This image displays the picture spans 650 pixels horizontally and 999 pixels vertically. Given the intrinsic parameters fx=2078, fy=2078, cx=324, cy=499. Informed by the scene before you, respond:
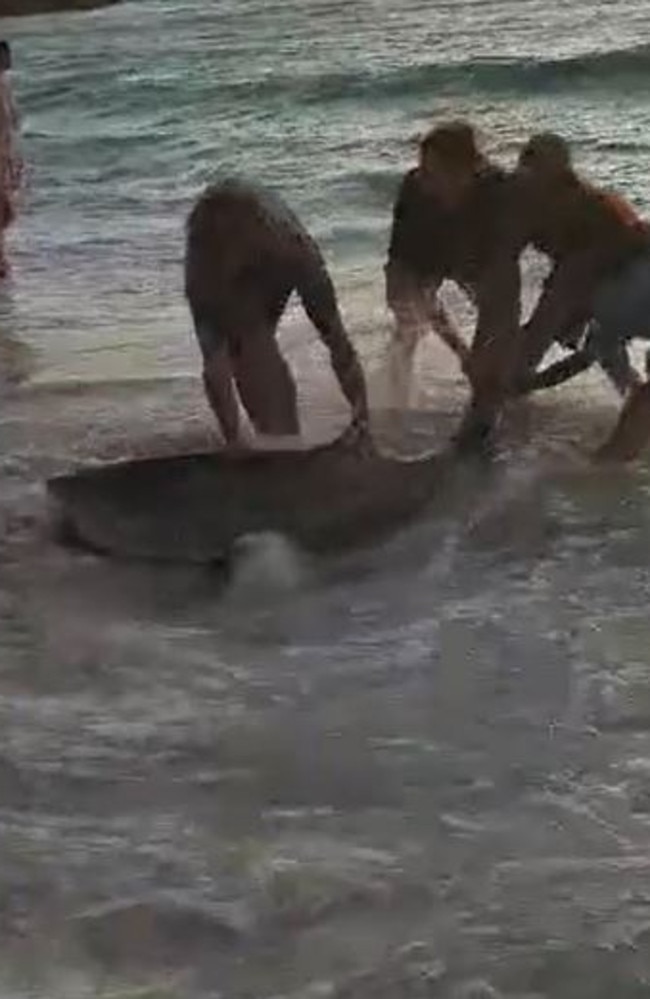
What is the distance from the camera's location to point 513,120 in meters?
2.75

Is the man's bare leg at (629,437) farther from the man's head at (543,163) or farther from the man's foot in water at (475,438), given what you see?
the man's head at (543,163)

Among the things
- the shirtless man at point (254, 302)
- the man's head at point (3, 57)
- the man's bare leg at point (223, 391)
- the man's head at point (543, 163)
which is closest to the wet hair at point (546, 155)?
the man's head at point (543, 163)

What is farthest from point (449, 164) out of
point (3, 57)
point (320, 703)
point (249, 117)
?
point (249, 117)

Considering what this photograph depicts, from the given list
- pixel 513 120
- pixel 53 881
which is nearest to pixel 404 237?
pixel 53 881

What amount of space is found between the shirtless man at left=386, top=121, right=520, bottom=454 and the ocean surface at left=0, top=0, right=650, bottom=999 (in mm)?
36

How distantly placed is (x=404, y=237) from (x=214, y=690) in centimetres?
53

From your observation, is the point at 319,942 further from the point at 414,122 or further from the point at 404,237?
the point at 414,122

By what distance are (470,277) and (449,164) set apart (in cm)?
10

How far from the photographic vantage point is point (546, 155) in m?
1.72

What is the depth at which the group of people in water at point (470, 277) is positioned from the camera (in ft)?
5.64

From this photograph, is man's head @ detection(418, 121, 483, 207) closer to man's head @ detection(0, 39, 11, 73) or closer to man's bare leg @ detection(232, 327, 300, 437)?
man's bare leg @ detection(232, 327, 300, 437)

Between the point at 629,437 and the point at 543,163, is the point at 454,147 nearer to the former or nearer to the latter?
the point at 543,163

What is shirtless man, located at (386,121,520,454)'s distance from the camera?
173cm

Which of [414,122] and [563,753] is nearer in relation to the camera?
[563,753]
